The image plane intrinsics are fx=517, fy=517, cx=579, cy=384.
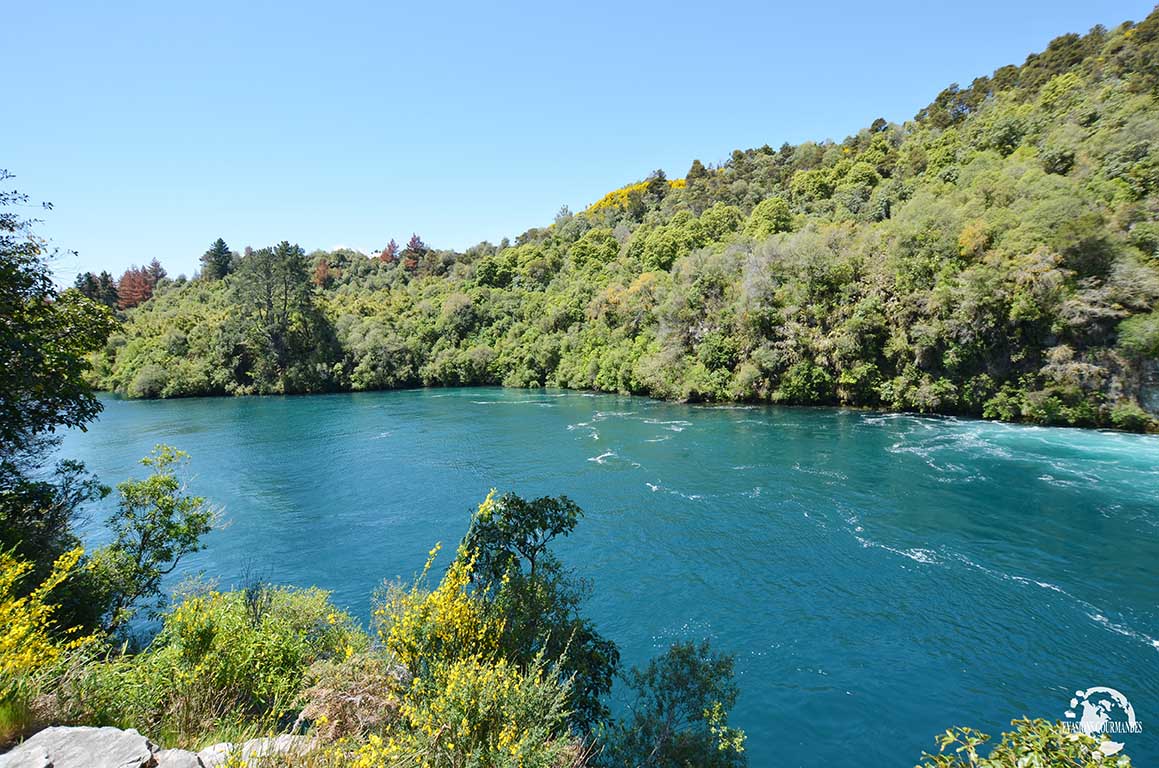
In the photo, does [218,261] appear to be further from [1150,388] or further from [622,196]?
[1150,388]

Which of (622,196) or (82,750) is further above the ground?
(622,196)

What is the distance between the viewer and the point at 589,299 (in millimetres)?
86625

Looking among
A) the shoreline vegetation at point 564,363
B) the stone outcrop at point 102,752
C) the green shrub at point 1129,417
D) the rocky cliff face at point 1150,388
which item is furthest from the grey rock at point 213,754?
the rocky cliff face at point 1150,388

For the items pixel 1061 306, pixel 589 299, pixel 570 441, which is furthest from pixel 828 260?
pixel 589 299

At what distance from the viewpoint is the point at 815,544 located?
20562 millimetres

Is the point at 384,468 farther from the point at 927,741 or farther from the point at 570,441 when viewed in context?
the point at 927,741

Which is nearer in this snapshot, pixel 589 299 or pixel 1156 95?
pixel 1156 95

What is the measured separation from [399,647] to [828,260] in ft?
177

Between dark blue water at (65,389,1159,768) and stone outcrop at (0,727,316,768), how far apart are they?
398 inches

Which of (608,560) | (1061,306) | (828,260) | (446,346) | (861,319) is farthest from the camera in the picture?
(446,346)
